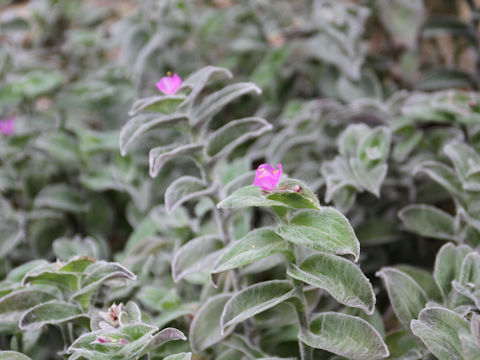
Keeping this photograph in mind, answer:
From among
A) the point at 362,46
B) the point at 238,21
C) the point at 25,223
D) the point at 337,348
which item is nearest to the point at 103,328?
the point at 337,348

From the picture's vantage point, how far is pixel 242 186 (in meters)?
1.31

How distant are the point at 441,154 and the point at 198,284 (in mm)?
787

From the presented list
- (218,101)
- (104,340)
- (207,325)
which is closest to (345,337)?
(207,325)

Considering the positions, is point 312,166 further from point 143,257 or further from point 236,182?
point 143,257

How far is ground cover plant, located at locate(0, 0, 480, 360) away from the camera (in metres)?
1.02

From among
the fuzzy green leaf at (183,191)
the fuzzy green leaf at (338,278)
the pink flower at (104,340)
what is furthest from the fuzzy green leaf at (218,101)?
the pink flower at (104,340)

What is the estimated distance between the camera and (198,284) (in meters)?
1.46

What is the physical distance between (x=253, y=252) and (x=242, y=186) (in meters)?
0.35

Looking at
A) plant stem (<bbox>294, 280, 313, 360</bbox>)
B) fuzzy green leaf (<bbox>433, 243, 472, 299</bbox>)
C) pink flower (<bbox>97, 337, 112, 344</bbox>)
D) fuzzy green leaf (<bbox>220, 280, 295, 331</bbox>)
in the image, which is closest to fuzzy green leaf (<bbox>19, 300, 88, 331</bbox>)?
pink flower (<bbox>97, 337, 112, 344</bbox>)

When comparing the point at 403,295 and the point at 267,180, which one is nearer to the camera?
the point at 267,180

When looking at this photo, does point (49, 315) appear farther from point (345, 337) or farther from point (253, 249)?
point (345, 337)

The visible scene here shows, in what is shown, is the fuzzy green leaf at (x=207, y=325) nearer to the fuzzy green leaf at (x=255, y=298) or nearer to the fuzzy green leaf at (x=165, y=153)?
the fuzzy green leaf at (x=255, y=298)

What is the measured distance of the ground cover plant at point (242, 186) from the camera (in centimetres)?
102

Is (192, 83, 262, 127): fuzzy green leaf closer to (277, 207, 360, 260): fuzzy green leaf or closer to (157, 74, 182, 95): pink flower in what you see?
(157, 74, 182, 95): pink flower
